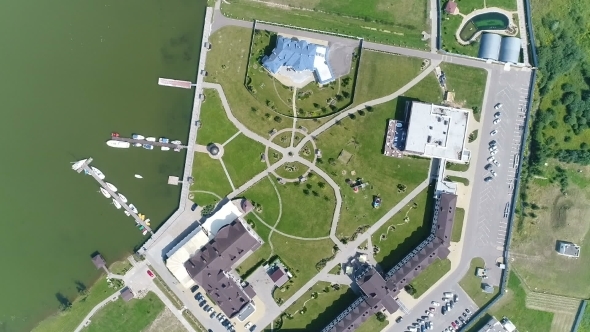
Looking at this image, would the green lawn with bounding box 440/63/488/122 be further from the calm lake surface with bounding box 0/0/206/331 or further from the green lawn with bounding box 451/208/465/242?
the calm lake surface with bounding box 0/0/206/331

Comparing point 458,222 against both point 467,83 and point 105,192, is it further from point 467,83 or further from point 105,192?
point 105,192

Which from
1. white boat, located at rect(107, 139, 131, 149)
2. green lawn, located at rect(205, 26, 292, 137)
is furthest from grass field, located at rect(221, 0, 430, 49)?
white boat, located at rect(107, 139, 131, 149)

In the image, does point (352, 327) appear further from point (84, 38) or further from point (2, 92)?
point (2, 92)

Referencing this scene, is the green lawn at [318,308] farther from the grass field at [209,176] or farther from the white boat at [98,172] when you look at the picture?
the white boat at [98,172]

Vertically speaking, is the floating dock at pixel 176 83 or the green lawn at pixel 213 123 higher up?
the floating dock at pixel 176 83

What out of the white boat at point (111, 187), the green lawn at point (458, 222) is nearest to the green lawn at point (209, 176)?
the white boat at point (111, 187)

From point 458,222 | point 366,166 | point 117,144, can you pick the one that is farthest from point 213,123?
Answer: point 458,222
